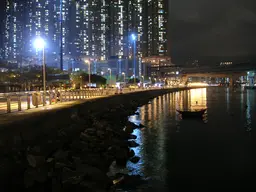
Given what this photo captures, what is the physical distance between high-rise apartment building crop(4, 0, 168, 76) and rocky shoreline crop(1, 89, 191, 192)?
264ft

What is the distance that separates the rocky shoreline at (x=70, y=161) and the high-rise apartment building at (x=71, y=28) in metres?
80.6

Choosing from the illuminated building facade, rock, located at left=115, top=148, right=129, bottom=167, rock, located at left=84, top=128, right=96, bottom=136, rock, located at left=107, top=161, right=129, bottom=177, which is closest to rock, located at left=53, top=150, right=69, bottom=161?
rock, located at left=107, top=161, right=129, bottom=177

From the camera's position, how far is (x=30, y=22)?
132875 millimetres

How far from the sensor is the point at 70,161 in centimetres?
1429

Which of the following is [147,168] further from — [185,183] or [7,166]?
[7,166]

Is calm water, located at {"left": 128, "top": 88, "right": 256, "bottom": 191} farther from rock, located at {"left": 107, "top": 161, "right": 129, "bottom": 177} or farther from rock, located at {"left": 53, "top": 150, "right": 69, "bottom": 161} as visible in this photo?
rock, located at {"left": 53, "top": 150, "right": 69, "bottom": 161}

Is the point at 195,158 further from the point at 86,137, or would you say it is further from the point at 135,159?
the point at 86,137

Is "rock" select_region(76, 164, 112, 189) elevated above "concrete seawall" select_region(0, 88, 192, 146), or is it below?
below

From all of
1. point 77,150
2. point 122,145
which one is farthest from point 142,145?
point 77,150

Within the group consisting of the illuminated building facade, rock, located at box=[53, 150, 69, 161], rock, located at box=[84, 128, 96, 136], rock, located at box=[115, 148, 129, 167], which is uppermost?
the illuminated building facade

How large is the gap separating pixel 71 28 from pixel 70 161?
144 meters

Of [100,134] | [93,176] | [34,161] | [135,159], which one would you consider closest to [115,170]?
[135,159]

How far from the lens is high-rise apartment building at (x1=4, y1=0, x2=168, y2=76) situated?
13100cm

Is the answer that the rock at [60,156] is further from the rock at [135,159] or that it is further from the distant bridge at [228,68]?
the distant bridge at [228,68]
